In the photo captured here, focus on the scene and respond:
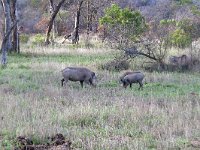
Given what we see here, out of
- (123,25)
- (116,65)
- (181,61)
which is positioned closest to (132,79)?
(116,65)

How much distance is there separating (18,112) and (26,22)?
4905 centimetres

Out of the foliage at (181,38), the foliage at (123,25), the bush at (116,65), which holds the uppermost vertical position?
the foliage at (123,25)

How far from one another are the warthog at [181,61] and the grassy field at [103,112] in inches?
149

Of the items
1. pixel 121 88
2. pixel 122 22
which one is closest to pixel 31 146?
pixel 121 88

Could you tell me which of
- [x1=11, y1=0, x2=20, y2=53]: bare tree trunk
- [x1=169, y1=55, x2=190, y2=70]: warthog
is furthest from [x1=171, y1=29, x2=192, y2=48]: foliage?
[x1=11, y1=0, x2=20, y2=53]: bare tree trunk

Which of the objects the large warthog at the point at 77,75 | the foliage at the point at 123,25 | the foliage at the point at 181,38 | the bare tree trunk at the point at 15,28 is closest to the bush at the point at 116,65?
the foliage at the point at 123,25

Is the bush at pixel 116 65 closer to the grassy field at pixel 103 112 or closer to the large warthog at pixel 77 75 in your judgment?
the grassy field at pixel 103 112

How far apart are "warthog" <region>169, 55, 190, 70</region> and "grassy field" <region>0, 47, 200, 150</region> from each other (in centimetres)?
380

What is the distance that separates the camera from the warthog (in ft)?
72.9

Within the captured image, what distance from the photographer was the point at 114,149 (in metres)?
8.51

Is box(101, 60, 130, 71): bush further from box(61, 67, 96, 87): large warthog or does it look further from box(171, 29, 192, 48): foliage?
box(61, 67, 96, 87): large warthog

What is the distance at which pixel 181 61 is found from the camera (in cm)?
2239

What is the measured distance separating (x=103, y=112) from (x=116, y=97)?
2.64m

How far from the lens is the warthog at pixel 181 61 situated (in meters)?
22.2
